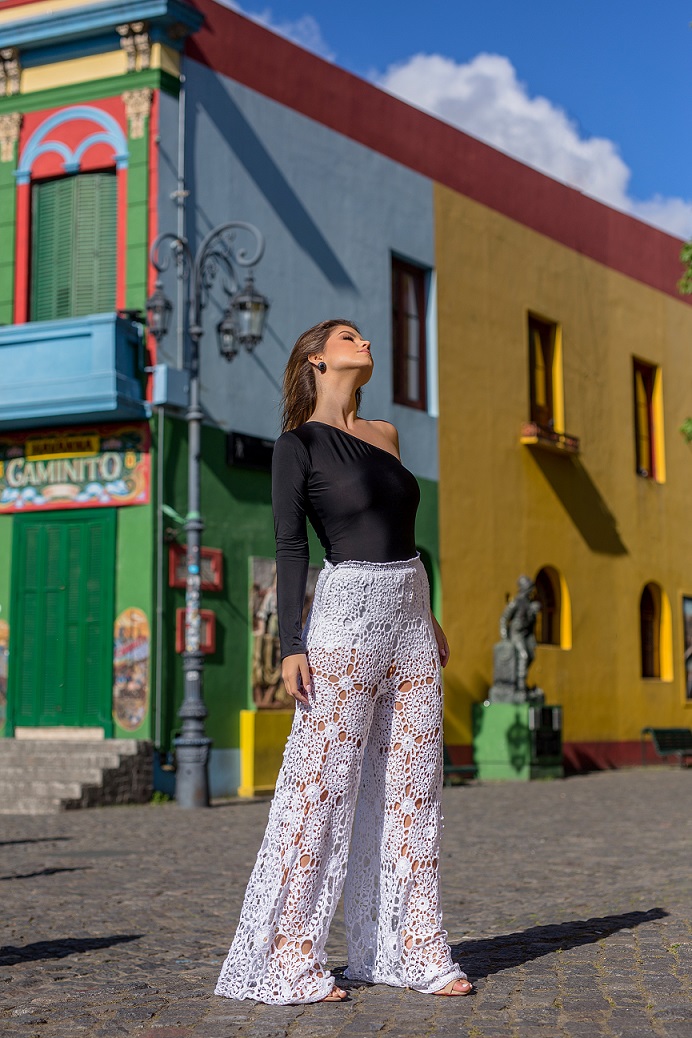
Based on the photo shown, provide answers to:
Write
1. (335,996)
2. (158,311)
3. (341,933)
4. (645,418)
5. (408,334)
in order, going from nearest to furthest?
(335,996) → (341,933) → (158,311) → (408,334) → (645,418)

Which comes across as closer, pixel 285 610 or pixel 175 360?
pixel 285 610

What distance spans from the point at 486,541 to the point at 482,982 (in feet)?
54.3

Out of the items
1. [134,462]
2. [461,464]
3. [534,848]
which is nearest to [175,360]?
[134,462]

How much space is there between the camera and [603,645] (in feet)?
77.5

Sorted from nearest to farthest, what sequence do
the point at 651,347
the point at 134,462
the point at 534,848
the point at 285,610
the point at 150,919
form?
the point at 285,610, the point at 150,919, the point at 534,848, the point at 134,462, the point at 651,347

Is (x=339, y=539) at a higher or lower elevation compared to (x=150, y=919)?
higher

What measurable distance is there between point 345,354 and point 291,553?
74 centimetres

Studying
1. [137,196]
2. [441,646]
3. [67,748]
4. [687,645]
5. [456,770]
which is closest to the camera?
[441,646]

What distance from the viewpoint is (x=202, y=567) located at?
16469 mm

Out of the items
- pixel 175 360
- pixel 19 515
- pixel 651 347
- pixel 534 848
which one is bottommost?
pixel 534 848

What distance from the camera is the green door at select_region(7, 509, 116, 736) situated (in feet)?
53.3

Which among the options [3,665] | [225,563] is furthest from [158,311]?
[3,665]

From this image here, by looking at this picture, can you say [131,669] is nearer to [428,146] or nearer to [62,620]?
[62,620]

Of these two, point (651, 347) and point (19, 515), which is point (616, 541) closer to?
point (651, 347)
